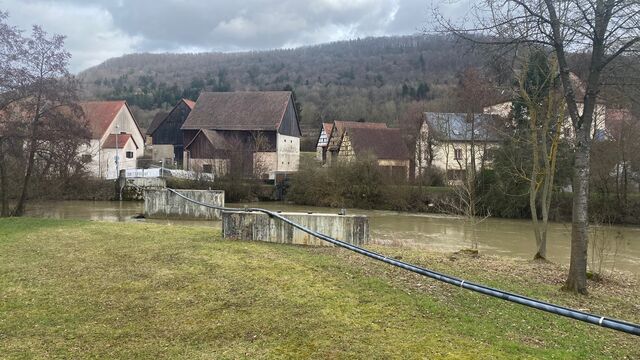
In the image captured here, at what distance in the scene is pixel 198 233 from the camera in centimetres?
1270

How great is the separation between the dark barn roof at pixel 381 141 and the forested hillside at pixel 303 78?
25823mm

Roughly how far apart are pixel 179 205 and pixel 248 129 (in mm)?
31378

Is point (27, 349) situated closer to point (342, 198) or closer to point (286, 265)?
point (286, 265)

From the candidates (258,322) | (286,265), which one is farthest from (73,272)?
(258,322)

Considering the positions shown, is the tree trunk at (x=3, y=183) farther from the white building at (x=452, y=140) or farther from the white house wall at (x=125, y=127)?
the white house wall at (x=125, y=127)

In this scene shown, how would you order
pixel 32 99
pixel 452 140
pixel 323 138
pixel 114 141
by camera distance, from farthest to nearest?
pixel 323 138
pixel 114 141
pixel 452 140
pixel 32 99

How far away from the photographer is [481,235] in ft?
77.6

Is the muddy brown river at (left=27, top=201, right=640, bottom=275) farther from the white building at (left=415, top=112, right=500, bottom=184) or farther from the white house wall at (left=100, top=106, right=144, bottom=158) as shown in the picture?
the white house wall at (left=100, top=106, right=144, bottom=158)

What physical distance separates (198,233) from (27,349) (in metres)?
7.85

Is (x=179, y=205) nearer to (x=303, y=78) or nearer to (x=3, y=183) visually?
(x=3, y=183)

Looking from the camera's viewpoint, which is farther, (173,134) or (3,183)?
(173,134)

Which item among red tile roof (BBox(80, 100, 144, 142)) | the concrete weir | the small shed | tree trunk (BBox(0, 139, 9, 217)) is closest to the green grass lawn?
the concrete weir

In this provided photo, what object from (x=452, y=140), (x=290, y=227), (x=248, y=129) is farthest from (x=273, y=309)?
(x=248, y=129)

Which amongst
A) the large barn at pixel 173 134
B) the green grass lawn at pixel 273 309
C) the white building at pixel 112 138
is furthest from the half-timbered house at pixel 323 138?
the green grass lawn at pixel 273 309
